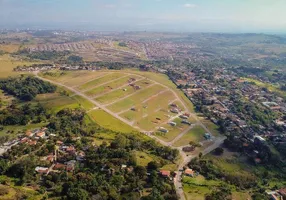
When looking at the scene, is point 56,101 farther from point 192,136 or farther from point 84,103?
point 192,136

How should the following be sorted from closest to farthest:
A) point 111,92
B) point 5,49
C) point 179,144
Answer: point 179,144, point 111,92, point 5,49

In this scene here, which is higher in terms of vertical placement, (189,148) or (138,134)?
(138,134)

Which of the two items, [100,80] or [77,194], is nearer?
[77,194]

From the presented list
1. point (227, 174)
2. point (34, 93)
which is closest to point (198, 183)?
point (227, 174)

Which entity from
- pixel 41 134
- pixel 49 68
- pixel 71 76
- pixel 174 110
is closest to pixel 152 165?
pixel 41 134

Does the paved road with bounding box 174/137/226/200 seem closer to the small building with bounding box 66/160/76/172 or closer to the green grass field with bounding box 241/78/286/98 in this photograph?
the small building with bounding box 66/160/76/172

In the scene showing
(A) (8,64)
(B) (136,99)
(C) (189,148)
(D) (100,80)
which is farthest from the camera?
(A) (8,64)

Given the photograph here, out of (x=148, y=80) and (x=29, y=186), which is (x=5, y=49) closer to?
(x=148, y=80)

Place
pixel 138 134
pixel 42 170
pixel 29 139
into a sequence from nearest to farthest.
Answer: pixel 42 170
pixel 29 139
pixel 138 134
